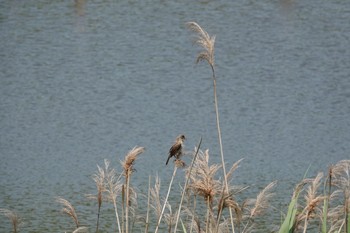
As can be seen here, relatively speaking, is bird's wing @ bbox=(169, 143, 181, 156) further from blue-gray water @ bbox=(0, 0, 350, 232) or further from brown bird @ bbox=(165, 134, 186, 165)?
blue-gray water @ bbox=(0, 0, 350, 232)

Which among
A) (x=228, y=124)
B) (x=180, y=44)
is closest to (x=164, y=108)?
(x=228, y=124)

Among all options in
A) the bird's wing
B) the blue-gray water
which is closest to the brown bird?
the bird's wing

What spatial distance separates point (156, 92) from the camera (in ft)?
26.6

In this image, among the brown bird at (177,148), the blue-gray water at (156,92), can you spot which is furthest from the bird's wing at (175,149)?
the blue-gray water at (156,92)

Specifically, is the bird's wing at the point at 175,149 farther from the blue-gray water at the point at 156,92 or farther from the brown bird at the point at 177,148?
the blue-gray water at the point at 156,92

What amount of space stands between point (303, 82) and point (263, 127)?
110cm

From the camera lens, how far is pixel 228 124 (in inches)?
293

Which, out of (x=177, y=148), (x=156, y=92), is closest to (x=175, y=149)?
(x=177, y=148)

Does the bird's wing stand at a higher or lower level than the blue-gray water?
higher

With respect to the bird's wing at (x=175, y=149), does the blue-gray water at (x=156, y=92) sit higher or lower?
lower

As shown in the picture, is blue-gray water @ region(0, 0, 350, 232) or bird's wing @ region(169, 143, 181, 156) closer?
bird's wing @ region(169, 143, 181, 156)

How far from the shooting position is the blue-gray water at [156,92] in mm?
6621

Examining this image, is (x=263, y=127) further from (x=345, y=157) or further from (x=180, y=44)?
(x=180, y=44)

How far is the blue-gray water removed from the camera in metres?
6.62
